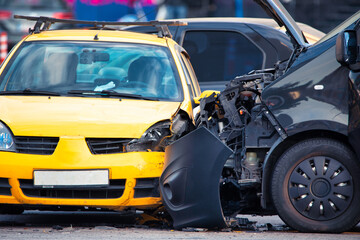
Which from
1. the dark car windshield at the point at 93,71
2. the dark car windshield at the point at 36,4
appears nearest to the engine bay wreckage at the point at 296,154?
the dark car windshield at the point at 93,71

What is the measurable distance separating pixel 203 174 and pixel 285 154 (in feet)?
2.30

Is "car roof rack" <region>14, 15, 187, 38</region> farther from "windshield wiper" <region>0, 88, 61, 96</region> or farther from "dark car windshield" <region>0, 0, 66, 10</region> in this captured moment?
"dark car windshield" <region>0, 0, 66, 10</region>

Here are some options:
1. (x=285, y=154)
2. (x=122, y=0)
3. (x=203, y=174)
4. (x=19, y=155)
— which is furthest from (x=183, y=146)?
(x=122, y=0)

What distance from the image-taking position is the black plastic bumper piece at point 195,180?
662cm

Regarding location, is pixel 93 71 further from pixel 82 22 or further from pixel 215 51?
pixel 215 51

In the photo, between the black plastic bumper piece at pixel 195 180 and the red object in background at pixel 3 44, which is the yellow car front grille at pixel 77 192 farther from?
the red object in background at pixel 3 44

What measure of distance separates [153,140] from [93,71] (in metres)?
1.38

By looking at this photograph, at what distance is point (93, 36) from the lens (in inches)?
329

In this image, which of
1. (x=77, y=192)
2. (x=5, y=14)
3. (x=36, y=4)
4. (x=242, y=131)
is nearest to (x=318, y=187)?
(x=242, y=131)

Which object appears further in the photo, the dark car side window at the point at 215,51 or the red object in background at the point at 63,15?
the red object in background at the point at 63,15

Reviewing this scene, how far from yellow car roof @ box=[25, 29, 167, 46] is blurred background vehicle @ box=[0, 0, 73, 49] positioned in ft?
43.7

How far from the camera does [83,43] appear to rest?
823cm

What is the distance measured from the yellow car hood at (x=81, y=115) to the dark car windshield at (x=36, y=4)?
14921mm

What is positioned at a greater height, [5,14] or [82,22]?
[5,14]
